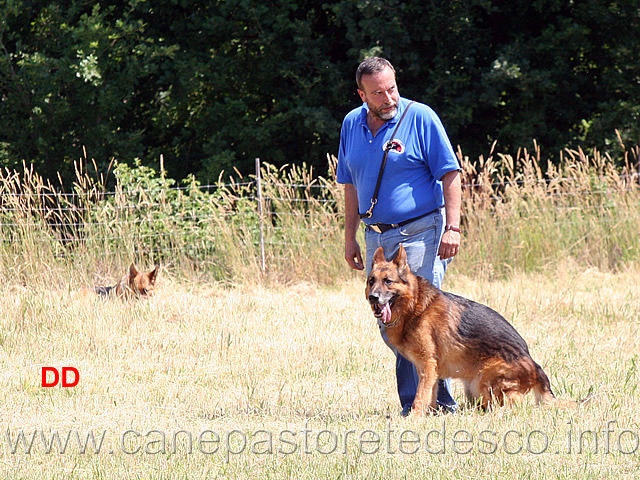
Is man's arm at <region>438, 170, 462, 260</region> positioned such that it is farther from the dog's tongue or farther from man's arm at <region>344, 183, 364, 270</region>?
man's arm at <region>344, 183, 364, 270</region>

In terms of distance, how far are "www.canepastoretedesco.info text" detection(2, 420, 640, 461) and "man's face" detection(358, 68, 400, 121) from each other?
1.94m

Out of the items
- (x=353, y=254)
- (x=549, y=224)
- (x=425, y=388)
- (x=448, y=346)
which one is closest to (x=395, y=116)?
(x=353, y=254)

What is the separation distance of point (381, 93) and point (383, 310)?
135cm

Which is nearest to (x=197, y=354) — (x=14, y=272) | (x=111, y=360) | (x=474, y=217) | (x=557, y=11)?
(x=111, y=360)

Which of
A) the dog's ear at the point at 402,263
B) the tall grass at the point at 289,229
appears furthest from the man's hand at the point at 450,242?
the tall grass at the point at 289,229

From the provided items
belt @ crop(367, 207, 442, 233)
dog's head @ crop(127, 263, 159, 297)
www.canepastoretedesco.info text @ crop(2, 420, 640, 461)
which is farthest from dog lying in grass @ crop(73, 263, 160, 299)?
belt @ crop(367, 207, 442, 233)

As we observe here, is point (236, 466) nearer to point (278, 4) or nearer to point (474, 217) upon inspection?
point (474, 217)

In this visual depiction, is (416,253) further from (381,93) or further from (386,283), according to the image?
(381,93)

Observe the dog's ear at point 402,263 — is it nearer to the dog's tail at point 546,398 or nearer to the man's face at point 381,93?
the man's face at point 381,93

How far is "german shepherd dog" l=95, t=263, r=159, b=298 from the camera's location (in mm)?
9086

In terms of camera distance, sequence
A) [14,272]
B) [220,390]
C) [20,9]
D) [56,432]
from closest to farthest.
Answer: [56,432], [220,390], [14,272], [20,9]

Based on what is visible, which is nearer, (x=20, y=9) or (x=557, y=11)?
(x=20, y=9)

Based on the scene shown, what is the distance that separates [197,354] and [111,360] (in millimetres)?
739

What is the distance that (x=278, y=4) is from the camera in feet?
54.8
